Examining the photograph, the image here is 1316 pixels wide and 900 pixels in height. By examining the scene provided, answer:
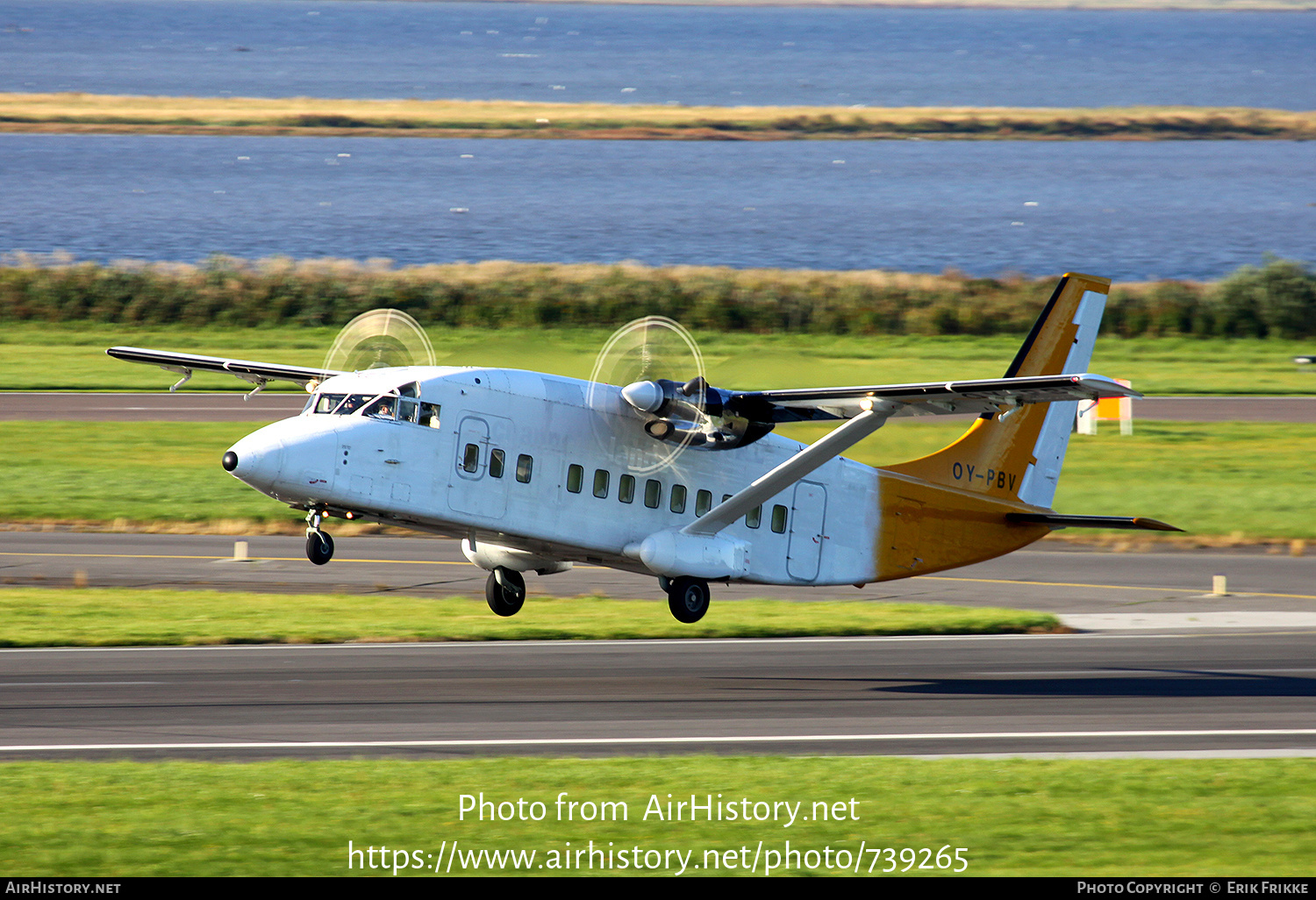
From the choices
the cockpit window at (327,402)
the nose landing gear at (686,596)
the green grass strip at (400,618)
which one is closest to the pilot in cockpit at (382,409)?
the cockpit window at (327,402)

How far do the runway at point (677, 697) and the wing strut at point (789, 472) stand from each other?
9.00ft

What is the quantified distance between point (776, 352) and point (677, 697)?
3661 cm

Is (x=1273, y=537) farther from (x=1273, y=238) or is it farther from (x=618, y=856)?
(x=1273, y=238)

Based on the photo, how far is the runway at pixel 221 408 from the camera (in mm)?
52594

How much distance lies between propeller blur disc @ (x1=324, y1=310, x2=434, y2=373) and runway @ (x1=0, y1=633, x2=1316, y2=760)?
5.35 m

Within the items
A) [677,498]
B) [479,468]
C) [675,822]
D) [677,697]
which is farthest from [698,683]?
[675,822]

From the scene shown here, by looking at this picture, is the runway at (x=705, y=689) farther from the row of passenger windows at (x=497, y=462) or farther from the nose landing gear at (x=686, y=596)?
the row of passenger windows at (x=497, y=462)

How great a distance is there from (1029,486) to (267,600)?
16427 millimetres

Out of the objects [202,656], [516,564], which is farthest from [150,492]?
[516,564]

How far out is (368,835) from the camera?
1419 cm

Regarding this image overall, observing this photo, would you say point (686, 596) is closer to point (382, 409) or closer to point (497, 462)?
point (497, 462)

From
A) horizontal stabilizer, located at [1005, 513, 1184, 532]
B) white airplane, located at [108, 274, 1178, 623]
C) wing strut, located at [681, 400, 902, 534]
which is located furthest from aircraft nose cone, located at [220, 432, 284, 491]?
horizontal stabilizer, located at [1005, 513, 1184, 532]

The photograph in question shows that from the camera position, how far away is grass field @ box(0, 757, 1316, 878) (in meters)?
13.5

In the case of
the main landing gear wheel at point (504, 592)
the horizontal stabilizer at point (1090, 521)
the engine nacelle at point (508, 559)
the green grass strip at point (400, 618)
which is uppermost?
the horizontal stabilizer at point (1090, 521)
